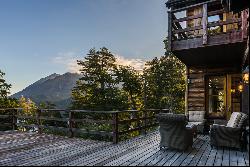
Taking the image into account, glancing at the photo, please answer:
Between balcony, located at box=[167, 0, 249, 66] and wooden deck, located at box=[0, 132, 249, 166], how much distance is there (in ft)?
10.0

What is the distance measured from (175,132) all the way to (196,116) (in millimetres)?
3842

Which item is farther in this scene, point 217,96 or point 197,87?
point 197,87

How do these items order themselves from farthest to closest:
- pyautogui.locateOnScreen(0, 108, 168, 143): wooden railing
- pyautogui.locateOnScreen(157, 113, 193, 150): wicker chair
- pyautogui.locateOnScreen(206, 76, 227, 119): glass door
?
pyautogui.locateOnScreen(206, 76, 227, 119): glass door
pyautogui.locateOnScreen(0, 108, 168, 143): wooden railing
pyautogui.locateOnScreen(157, 113, 193, 150): wicker chair

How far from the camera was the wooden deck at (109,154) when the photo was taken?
5641mm

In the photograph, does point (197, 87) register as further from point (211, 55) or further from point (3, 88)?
point (3, 88)

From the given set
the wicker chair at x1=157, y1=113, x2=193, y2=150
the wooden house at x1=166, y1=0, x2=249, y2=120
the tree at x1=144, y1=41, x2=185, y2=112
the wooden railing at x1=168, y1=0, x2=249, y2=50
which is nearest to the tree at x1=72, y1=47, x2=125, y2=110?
the tree at x1=144, y1=41, x2=185, y2=112

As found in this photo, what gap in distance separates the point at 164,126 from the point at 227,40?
331 cm

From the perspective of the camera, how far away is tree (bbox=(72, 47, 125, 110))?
1165 inches

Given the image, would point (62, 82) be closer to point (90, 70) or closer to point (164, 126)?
point (90, 70)

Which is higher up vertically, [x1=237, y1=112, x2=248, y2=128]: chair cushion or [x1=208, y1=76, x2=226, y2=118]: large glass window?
[x1=208, y1=76, x2=226, y2=118]: large glass window

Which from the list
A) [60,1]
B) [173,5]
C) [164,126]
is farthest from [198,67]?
[60,1]

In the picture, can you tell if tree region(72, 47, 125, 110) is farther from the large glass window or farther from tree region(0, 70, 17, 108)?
the large glass window

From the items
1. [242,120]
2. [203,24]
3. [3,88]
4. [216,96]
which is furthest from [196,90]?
[3,88]

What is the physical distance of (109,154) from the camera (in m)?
6.50
